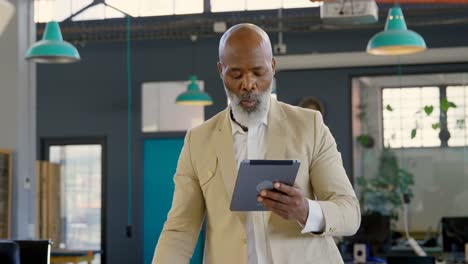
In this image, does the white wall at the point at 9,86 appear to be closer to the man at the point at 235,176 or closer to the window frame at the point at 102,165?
the man at the point at 235,176

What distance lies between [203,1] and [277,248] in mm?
11325

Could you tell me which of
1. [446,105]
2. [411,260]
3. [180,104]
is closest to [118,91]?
[180,104]

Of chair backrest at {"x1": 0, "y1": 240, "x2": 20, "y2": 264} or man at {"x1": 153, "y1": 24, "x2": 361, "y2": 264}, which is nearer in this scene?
man at {"x1": 153, "y1": 24, "x2": 361, "y2": 264}

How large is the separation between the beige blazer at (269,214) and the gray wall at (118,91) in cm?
1086

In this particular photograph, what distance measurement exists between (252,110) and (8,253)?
1.66m

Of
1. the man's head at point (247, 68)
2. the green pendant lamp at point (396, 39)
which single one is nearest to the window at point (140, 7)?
the green pendant lamp at point (396, 39)

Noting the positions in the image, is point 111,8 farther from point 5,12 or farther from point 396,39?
point 396,39

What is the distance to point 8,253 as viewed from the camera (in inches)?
131

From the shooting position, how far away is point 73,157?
1423 cm

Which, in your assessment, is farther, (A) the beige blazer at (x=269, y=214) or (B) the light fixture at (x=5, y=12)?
(B) the light fixture at (x=5, y=12)

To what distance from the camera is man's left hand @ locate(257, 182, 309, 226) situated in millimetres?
1816

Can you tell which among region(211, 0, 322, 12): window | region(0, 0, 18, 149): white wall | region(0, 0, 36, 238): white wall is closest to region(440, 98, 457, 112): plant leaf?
region(211, 0, 322, 12): window

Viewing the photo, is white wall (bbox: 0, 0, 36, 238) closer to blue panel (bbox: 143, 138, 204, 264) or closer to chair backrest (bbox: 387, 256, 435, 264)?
chair backrest (bbox: 387, 256, 435, 264)

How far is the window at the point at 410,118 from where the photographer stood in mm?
11180
